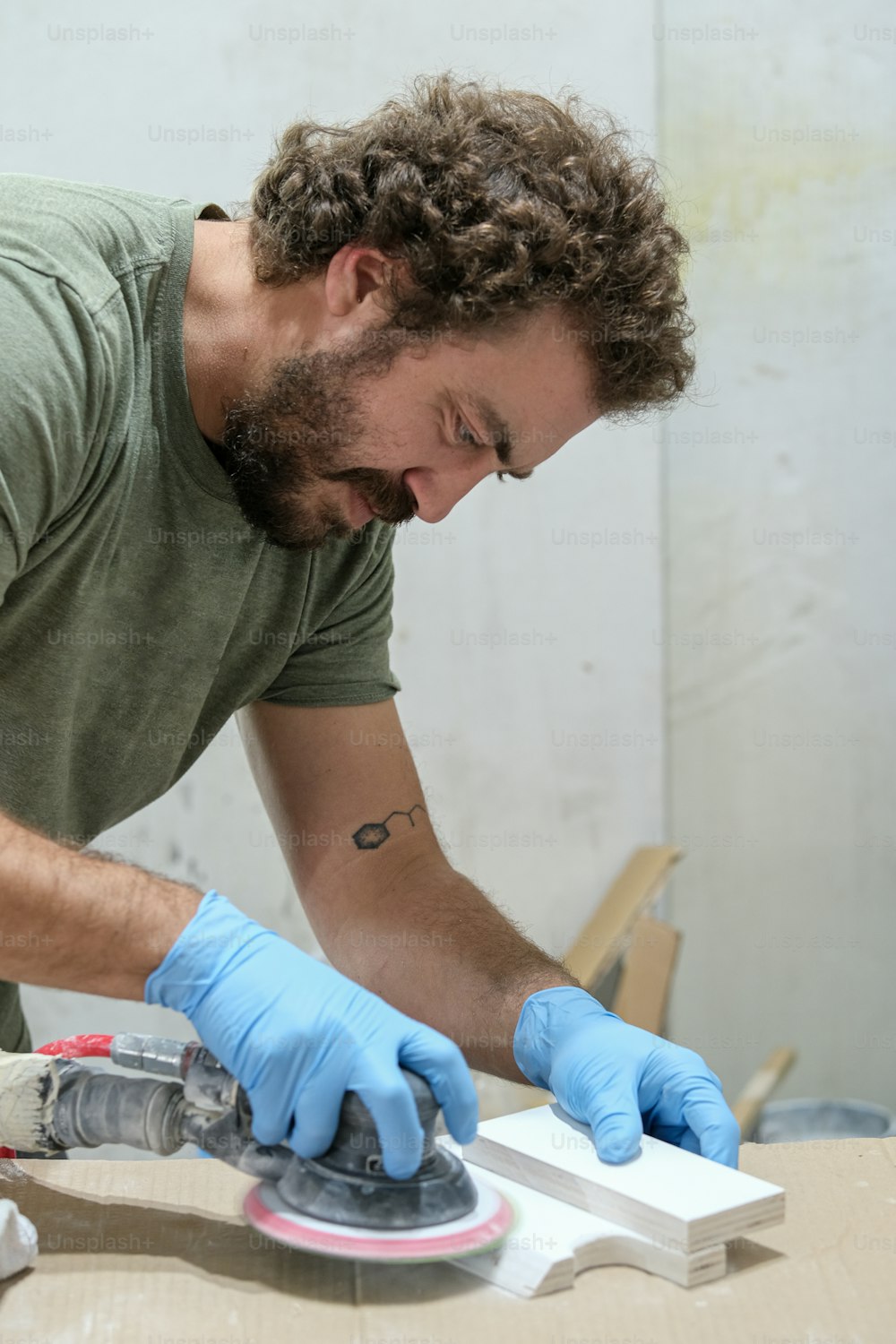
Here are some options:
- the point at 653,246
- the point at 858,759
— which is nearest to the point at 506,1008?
the point at 653,246

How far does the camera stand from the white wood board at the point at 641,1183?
98cm

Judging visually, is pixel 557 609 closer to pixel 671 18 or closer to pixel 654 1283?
pixel 671 18

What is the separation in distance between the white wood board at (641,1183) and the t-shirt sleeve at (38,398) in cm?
68

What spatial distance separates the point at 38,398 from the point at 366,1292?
2.56 feet

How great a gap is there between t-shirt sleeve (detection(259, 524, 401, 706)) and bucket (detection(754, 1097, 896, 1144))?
5.06 feet

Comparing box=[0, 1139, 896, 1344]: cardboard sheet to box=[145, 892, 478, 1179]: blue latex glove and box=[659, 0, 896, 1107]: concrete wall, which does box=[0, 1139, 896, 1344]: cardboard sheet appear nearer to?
box=[145, 892, 478, 1179]: blue latex glove

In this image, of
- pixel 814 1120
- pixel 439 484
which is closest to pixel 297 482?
pixel 439 484

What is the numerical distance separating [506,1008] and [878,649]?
1623 mm

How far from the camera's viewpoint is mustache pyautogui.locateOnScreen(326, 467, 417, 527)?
135cm

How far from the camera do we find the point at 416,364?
4.16 ft

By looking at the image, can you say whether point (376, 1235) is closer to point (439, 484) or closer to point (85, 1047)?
point (85, 1047)

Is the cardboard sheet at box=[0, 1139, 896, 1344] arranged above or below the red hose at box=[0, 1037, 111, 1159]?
below

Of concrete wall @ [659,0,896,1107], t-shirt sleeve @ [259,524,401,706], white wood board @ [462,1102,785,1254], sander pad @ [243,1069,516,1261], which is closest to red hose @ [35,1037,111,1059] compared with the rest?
sander pad @ [243,1069,516,1261]

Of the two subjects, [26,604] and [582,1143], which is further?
[26,604]
